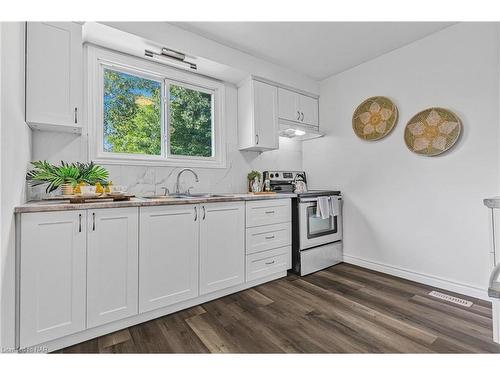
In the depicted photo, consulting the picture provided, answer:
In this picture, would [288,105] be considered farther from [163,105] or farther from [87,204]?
[87,204]

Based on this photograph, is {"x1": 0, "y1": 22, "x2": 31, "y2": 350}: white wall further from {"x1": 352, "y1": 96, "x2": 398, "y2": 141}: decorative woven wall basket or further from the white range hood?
{"x1": 352, "y1": 96, "x2": 398, "y2": 141}: decorative woven wall basket

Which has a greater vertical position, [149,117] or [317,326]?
[149,117]

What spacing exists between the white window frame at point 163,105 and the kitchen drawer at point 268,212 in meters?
0.82

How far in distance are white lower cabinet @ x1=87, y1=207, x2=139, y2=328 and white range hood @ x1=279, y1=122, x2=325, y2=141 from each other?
7.16ft

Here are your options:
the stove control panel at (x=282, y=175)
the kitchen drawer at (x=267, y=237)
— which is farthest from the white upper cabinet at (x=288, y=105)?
the kitchen drawer at (x=267, y=237)

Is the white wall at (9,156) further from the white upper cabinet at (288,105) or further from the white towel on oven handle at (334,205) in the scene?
the white towel on oven handle at (334,205)

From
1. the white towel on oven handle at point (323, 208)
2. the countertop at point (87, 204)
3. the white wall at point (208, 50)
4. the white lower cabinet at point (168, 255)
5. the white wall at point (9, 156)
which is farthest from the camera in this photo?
the white towel on oven handle at point (323, 208)

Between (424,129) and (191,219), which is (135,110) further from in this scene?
(424,129)

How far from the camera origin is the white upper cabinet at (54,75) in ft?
5.56

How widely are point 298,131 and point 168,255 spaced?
2.38 metres

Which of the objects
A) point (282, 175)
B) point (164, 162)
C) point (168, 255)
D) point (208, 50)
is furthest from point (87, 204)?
point (282, 175)

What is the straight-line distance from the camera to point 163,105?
2.71m

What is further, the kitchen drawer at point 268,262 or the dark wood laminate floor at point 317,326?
the kitchen drawer at point 268,262
